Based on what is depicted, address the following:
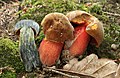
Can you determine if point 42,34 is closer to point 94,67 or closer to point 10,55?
point 10,55

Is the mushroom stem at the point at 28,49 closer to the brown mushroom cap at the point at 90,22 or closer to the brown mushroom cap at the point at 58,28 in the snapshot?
the brown mushroom cap at the point at 58,28

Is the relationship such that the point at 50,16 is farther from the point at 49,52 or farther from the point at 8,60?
the point at 8,60

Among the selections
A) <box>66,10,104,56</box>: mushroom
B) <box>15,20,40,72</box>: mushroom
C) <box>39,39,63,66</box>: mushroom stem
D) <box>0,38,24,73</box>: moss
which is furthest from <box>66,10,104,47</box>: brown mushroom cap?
<box>0,38,24,73</box>: moss

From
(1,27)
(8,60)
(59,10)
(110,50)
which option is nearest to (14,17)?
(1,27)

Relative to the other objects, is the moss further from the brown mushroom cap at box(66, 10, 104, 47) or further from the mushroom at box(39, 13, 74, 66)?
the brown mushroom cap at box(66, 10, 104, 47)

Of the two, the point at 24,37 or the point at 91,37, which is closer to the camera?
the point at 24,37

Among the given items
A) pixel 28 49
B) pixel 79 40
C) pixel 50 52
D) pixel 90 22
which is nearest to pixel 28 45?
pixel 28 49

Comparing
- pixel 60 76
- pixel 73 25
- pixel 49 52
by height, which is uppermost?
pixel 73 25
